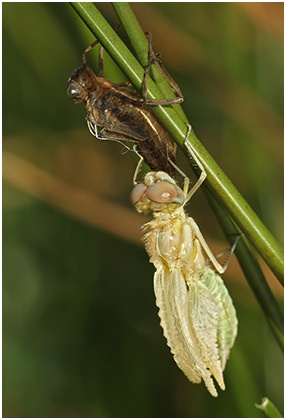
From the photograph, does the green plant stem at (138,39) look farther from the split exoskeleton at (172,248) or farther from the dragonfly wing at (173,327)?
the dragonfly wing at (173,327)

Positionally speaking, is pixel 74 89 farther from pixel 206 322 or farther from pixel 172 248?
pixel 206 322

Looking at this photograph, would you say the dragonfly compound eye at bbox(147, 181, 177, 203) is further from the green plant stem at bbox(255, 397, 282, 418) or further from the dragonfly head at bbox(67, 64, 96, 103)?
the green plant stem at bbox(255, 397, 282, 418)

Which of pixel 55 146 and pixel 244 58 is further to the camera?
pixel 55 146

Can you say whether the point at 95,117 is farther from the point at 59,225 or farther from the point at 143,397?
the point at 143,397

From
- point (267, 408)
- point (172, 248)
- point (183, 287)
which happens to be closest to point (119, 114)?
point (172, 248)

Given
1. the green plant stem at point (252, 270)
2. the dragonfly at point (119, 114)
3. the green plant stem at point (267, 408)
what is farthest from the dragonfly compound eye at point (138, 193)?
the green plant stem at point (267, 408)

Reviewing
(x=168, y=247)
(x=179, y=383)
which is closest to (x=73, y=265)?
(x=179, y=383)
